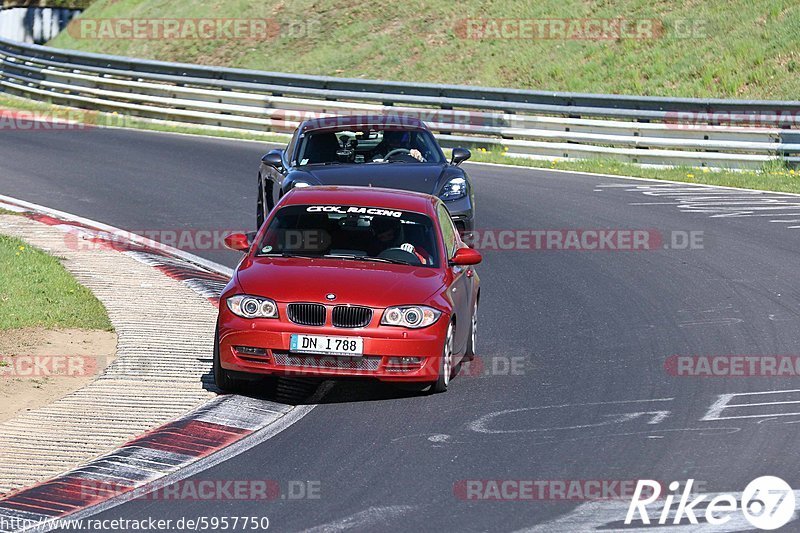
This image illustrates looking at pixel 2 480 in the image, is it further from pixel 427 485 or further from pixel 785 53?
pixel 785 53

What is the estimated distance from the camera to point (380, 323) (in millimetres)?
9711

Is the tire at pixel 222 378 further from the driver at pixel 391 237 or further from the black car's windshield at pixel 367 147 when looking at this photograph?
the black car's windshield at pixel 367 147

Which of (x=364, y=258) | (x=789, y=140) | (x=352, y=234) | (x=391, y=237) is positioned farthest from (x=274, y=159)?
(x=789, y=140)

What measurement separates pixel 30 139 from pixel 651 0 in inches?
621

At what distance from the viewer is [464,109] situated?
86.1ft

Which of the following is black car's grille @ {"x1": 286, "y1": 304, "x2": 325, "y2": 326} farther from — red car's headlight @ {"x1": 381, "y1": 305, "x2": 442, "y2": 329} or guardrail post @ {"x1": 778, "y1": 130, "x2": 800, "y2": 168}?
guardrail post @ {"x1": 778, "y1": 130, "x2": 800, "y2": 168}

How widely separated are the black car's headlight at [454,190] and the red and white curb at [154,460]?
190 inches

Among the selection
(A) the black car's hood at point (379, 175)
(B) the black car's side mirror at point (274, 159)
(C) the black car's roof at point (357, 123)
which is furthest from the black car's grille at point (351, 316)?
(C) the black car's roof at point (357, 123)

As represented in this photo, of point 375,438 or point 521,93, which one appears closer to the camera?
point 375,438

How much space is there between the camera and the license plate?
958 centimetres

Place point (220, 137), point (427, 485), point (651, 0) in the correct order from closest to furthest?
point (427, 485) → point (220, 137) → point (651, 0)

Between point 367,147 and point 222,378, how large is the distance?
6.27 meters

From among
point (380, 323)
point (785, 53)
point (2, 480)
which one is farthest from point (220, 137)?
point (2, 480)

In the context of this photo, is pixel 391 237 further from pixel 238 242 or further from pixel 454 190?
pixel 454 190
